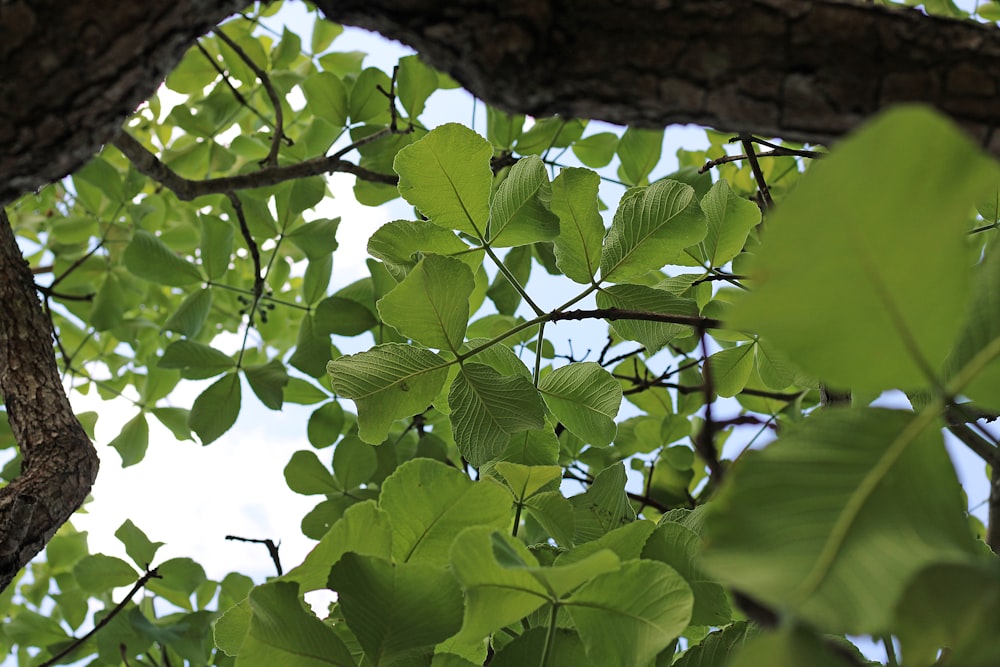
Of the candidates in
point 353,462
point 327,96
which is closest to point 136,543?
point 353,462

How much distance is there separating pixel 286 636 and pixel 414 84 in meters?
1.21

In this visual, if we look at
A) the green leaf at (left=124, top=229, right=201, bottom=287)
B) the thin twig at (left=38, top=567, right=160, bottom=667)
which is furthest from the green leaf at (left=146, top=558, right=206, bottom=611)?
the green leaf at (left=124, top=229, right=201, bottom=287)

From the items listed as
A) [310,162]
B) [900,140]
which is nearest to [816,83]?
[900,140]

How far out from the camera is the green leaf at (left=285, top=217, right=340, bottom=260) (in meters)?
1.68

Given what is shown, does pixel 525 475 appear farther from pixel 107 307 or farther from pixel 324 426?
pixel 107 307

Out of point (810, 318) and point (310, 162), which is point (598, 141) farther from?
point (810, 318)

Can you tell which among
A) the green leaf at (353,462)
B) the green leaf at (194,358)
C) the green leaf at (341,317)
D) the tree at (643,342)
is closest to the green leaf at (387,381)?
the tree at (643,342)

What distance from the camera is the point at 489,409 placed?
2.59 feet

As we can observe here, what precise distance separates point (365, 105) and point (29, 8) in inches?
45.2

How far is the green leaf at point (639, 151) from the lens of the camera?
4.91 ft

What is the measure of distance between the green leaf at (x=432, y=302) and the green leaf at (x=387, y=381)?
0.03 meters

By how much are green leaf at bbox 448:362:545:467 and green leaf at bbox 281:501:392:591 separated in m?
0.20

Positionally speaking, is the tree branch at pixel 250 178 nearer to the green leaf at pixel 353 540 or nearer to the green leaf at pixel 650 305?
the green leaf at pixel 650 305

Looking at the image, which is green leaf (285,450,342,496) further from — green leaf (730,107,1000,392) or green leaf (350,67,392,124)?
green leaf (730,107,1000,392)
